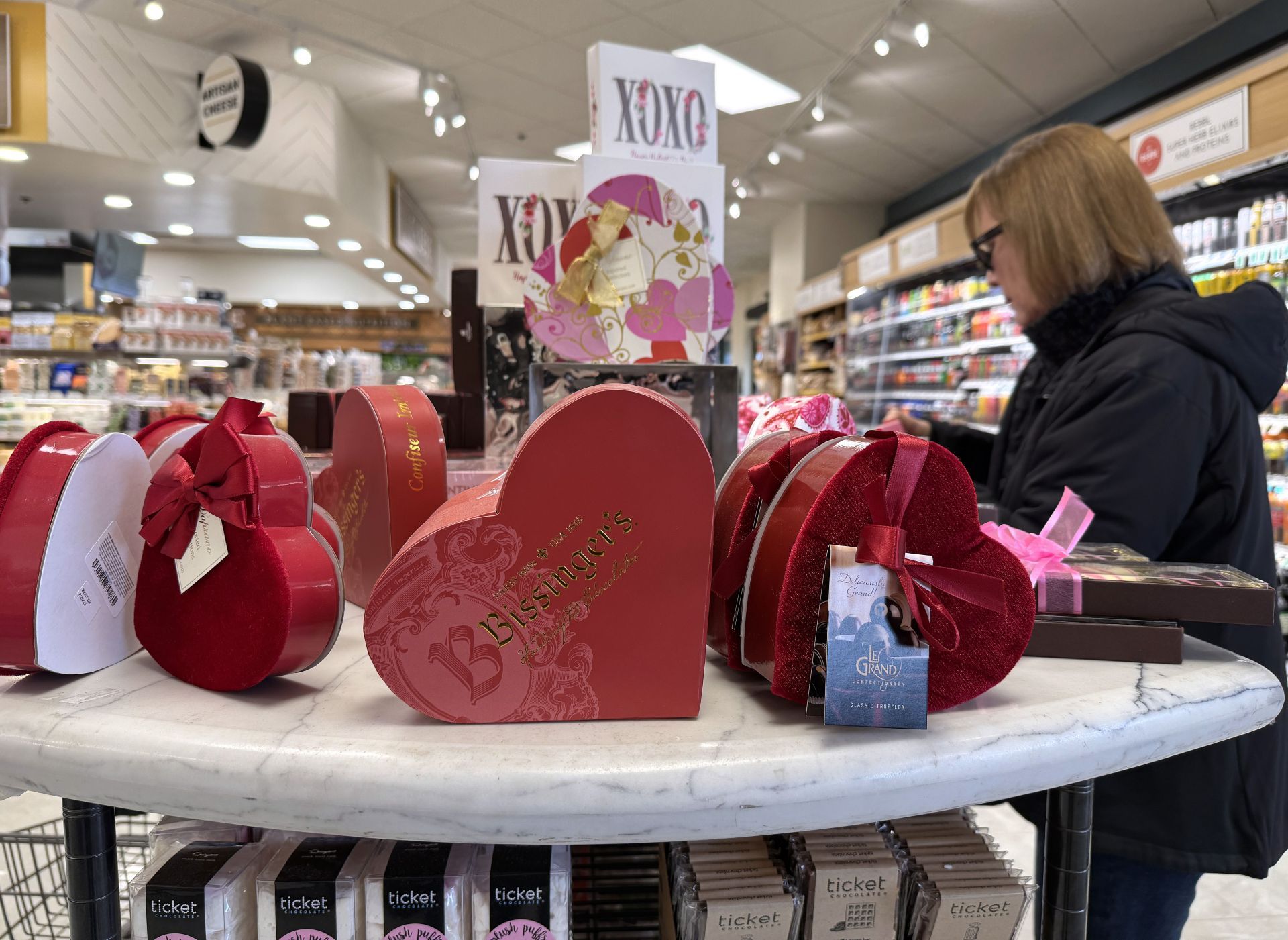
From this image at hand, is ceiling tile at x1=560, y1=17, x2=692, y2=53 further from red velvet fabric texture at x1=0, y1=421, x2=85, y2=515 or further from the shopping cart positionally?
red velvet fabric texture at x1=0, y1=421, x2=85, y2=515

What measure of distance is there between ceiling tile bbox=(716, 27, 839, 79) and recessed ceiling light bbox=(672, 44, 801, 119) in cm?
8

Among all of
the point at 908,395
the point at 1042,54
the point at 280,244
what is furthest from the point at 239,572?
the point at 280,244

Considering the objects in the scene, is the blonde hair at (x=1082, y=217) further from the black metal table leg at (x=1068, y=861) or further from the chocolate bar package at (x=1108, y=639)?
the black metal table leg at (x=1068, y=861)

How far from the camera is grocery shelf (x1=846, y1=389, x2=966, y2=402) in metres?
6.41

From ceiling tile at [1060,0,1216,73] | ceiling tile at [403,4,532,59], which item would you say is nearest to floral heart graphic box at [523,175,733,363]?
ceiling tile at [403,4,532,59]

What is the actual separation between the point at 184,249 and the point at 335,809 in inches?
470

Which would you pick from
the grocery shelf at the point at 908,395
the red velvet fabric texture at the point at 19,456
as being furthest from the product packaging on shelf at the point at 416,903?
the grocery shelf at the point at 908,395

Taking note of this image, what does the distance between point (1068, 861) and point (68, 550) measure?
34.1 inches

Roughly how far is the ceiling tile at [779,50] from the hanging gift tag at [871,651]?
5.27 m

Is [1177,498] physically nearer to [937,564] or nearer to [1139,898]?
[1139,898]

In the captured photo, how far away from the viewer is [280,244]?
9.87 m

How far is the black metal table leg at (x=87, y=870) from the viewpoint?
2.19 ft

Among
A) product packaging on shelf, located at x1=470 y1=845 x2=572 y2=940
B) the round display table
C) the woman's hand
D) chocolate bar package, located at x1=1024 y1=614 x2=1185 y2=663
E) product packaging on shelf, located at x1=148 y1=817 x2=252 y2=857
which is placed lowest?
product packaging on shelf, located at x1=470 y1=845 x2=572 y2=940

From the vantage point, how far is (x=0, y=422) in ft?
12.6
